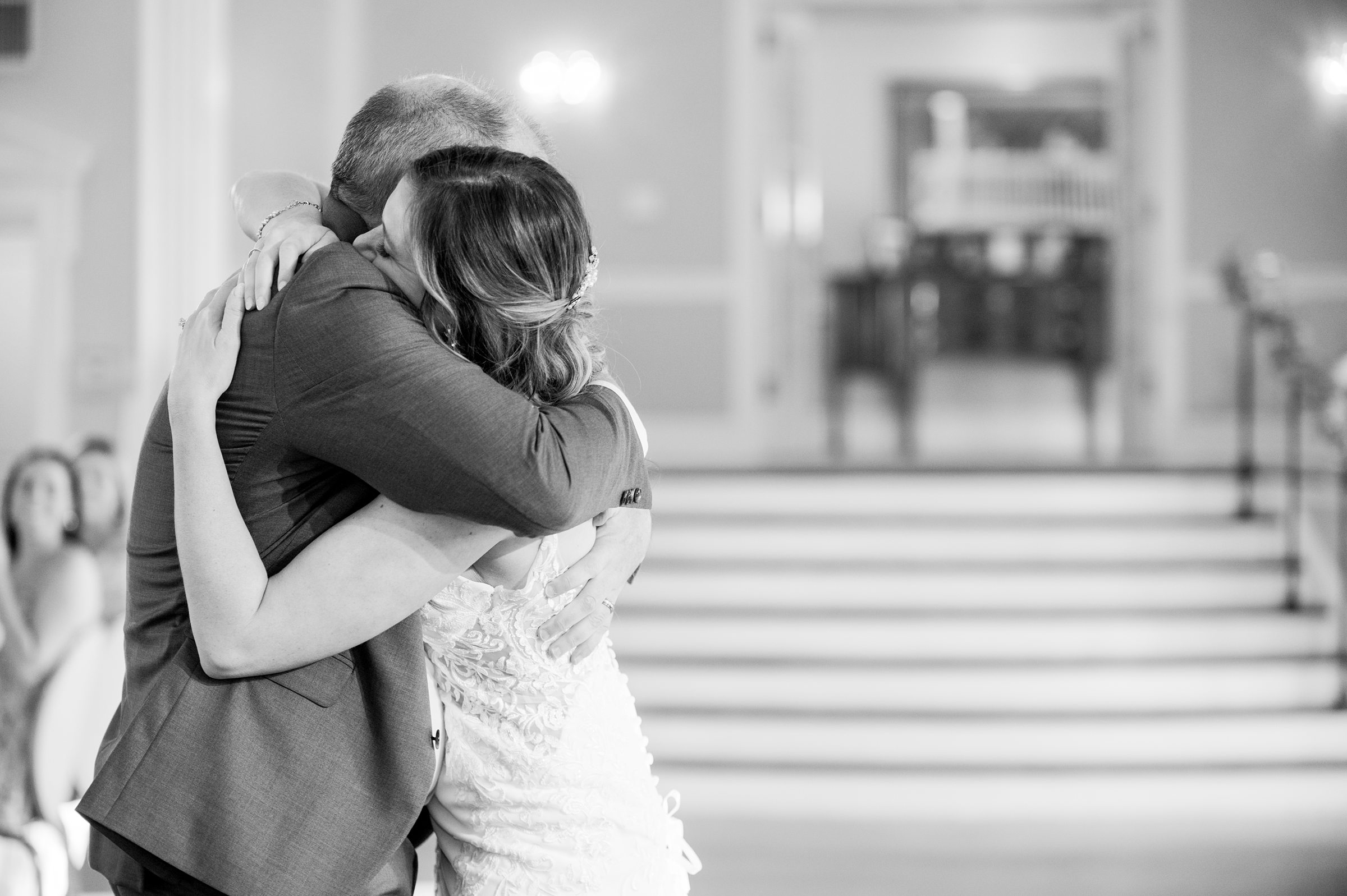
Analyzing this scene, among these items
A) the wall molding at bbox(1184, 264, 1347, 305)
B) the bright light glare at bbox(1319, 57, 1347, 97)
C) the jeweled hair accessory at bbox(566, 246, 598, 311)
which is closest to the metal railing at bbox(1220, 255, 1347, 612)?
the wall molding at bbox(1184, 264, 1347, 305)

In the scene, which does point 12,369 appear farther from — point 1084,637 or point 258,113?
point 1084,637

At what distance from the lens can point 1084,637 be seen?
4422 millimetres

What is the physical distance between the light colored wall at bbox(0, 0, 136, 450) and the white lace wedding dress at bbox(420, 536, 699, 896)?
5029 mm

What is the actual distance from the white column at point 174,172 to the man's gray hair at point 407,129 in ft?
15.1

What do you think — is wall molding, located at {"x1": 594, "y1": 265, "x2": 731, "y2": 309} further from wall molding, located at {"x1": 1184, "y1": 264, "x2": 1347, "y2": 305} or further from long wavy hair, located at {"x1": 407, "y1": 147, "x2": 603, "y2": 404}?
long wavy hair, located at {"x1": 407, "y1": 147, "x2": 603, "y2": 404}

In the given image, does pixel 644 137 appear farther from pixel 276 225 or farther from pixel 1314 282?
pixel 276 225

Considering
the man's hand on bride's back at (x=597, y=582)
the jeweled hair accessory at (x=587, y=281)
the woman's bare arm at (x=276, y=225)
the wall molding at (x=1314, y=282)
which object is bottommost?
the man's hand on bride's back at (x=597, y=582)

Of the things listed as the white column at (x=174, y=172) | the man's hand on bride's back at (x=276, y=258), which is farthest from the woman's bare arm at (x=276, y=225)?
the white column at (x=174, y=172)

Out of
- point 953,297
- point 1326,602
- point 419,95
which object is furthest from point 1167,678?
point 953,297

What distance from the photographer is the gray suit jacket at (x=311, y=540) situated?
837mm

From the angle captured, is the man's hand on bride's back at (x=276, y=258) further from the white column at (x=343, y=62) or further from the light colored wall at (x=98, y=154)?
the white column at (x=343, y=62)

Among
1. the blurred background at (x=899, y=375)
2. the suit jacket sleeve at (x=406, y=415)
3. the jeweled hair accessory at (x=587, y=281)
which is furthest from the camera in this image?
the blurred background at (x=899, y=375)

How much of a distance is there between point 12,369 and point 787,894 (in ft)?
14.8

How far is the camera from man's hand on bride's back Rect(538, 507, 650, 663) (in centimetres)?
100
